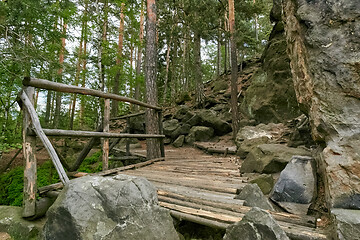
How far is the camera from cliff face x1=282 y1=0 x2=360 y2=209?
70.1 inches

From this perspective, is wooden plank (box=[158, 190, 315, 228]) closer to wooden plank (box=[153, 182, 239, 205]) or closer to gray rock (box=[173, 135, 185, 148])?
wooden plank (box=[153, 182, 239, 205])

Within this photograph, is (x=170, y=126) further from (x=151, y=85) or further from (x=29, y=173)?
(x=29, y=173)

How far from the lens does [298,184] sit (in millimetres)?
2264

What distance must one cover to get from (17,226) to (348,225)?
294 centimetres

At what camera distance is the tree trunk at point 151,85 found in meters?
5.68

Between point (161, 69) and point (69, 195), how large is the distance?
17.6 metres

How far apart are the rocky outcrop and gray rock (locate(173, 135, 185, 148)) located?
367cm

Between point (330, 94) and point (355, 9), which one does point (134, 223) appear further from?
point (355, 9)

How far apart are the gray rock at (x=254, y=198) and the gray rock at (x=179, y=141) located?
7388 mm

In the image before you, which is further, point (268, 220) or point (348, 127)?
point (348, 127)

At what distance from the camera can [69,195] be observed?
146cm

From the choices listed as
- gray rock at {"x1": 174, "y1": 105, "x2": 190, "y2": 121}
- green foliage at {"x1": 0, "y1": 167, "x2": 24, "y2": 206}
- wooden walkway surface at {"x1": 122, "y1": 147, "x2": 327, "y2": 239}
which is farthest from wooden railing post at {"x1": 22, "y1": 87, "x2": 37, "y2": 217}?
gray rock at {"x1": 174, "y1": 105, "x2": 190, "y2": 121}

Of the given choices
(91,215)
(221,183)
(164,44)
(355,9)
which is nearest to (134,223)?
(91,215)

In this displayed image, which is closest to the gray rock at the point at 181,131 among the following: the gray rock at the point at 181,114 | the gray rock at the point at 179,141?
the gray rock at the point at 179,141
